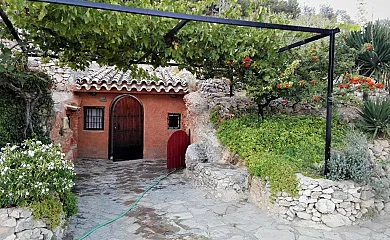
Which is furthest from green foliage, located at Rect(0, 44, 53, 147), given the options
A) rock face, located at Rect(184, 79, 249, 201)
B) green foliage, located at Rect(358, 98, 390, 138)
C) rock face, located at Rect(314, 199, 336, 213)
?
green foliage, located at Rect(358, 98, 390, 138)

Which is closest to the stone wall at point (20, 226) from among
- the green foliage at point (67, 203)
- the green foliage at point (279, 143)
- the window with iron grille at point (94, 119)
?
the green foliage at point (67, 203)

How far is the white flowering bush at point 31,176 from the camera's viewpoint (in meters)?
3.38

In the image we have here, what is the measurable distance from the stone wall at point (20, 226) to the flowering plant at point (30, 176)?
0.13 metres

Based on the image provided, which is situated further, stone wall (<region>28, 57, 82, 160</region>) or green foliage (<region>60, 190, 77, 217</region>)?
stone wall (<region>28, 57, 82, 160</region>)

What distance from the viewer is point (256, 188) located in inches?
216

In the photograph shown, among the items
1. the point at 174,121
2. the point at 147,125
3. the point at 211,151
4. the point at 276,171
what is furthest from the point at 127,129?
the point at 276,171

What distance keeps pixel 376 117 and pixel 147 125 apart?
279 inches

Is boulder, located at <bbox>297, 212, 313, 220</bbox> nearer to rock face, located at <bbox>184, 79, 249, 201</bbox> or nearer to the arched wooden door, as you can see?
rock face, located at <bbox>184, 79, 249, 201</bbox>

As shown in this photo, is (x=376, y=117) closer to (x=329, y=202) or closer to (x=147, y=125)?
(x=329, y=202)

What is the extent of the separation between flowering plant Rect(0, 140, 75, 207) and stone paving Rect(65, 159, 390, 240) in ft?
3.16

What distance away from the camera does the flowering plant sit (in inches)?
133

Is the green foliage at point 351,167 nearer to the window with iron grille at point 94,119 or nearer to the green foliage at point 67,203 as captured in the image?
the green foliage at point 67,203

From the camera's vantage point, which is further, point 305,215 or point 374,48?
point 374,48

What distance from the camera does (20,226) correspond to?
328cm
